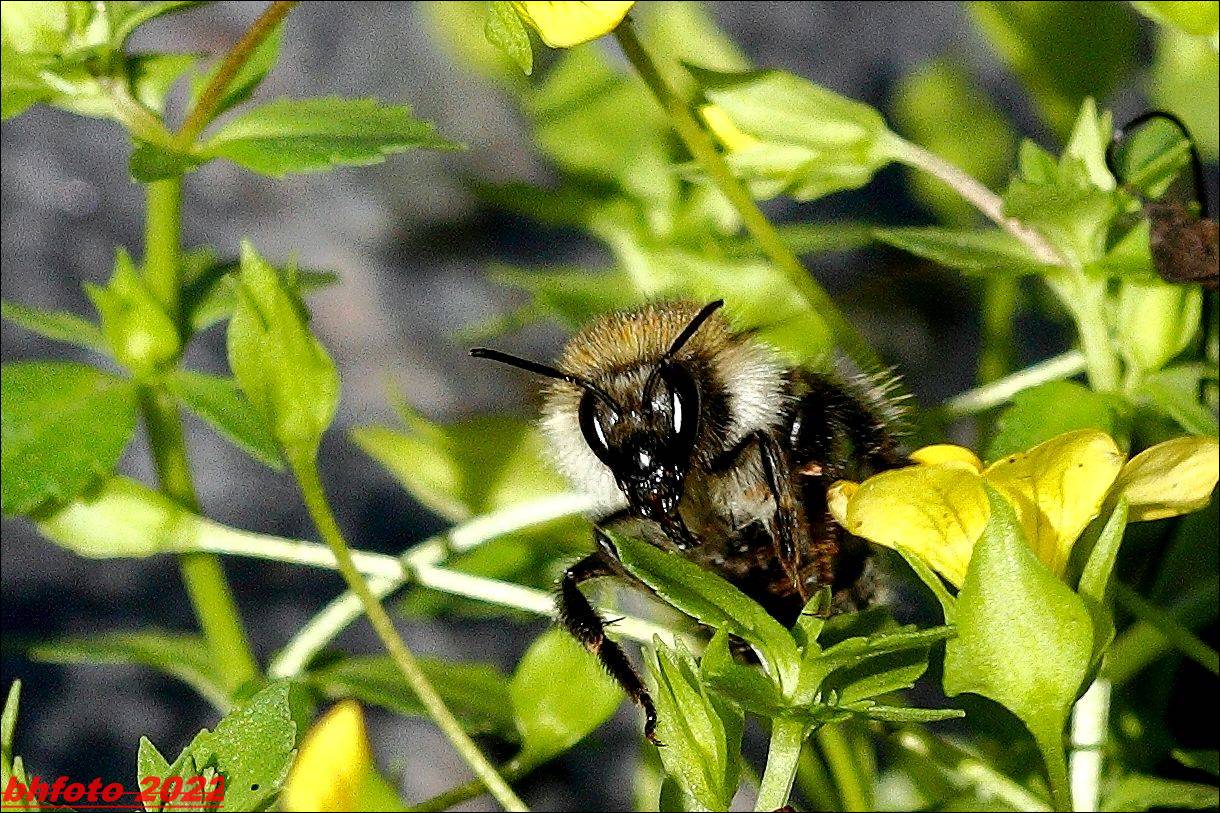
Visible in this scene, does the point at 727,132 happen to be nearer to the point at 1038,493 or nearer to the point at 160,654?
the point at 1038,493

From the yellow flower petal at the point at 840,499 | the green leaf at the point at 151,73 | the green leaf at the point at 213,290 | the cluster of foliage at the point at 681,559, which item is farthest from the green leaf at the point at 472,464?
the yellow flower petal at the point at 840,499

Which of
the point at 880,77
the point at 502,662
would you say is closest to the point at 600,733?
the point at 502,662

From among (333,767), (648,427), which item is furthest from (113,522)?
(648,427)

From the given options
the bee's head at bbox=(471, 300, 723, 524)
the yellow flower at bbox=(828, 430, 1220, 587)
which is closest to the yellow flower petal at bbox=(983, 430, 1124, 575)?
the yellow flower at bbox=(828, 430, 1220, 587)

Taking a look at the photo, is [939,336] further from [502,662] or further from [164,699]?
[164,699]

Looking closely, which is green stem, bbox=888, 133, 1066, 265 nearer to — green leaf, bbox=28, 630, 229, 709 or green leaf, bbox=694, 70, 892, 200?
green leaf, bbox=694, 70, 892, 200

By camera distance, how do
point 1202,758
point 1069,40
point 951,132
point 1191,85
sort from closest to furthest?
point 1202,758 → point 1191,85 → point 1069,40 → point 951,132

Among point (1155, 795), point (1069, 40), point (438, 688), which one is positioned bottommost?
point (1155, 795)
